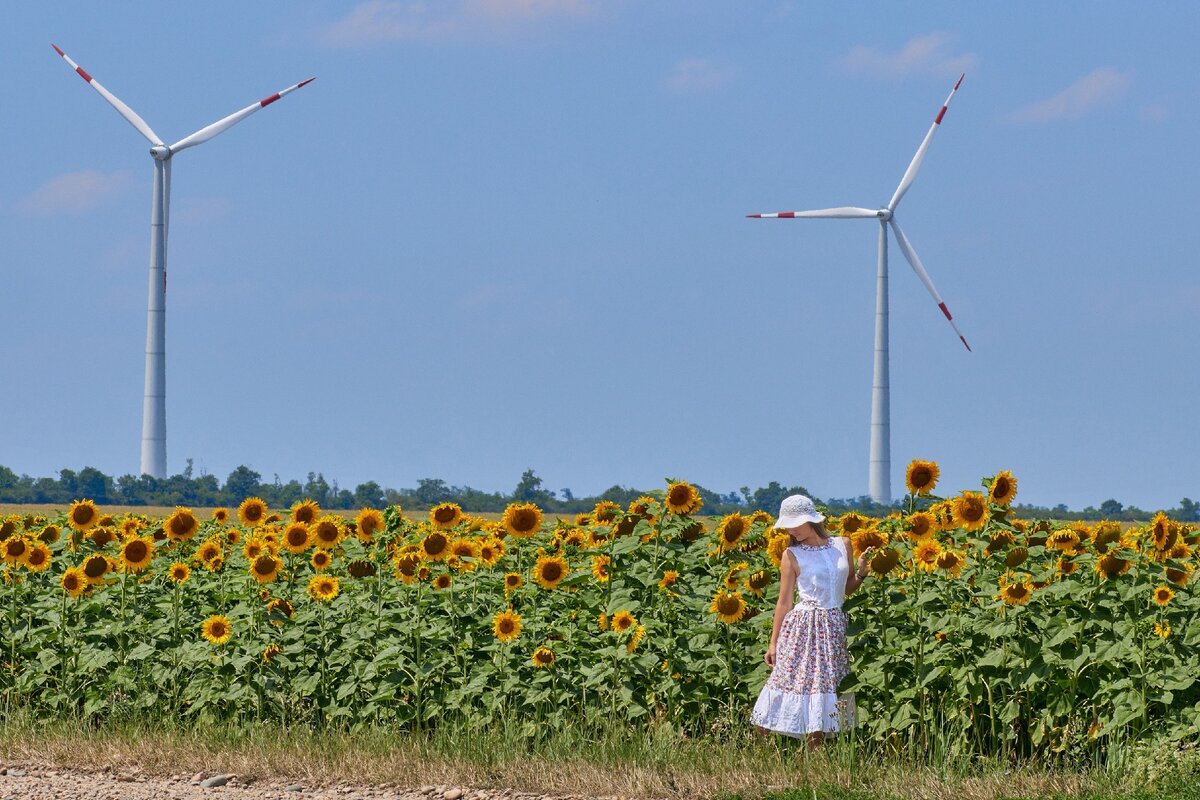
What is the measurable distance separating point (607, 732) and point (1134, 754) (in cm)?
320

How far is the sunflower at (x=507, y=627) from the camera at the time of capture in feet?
33.7

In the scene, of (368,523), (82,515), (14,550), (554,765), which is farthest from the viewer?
(82,515)

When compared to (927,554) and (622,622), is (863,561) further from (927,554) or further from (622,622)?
(622,622)

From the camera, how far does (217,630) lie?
36.1 ft

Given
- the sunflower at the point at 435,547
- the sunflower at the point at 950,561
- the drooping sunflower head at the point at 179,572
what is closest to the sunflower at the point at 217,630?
the drooping sunflower head at the point at 179,572

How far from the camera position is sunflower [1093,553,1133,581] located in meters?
9.81

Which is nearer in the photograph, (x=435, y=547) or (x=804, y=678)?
(x=804, y=678)

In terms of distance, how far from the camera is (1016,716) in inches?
384

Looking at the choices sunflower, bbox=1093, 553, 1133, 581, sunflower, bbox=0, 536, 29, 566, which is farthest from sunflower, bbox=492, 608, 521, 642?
sunflower, bbox=0, 536, 29, 566

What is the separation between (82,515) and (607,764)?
198 inches

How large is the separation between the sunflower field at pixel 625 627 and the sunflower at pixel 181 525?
19mm

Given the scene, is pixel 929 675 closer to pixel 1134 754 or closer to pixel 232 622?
pixel 1134 754

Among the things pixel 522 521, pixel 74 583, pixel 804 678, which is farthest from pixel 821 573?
pixel 74 583

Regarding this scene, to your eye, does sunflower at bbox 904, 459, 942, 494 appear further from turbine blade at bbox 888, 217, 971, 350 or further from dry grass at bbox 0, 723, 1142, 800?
turbine blade at bbox 888, 217, 971, 350
